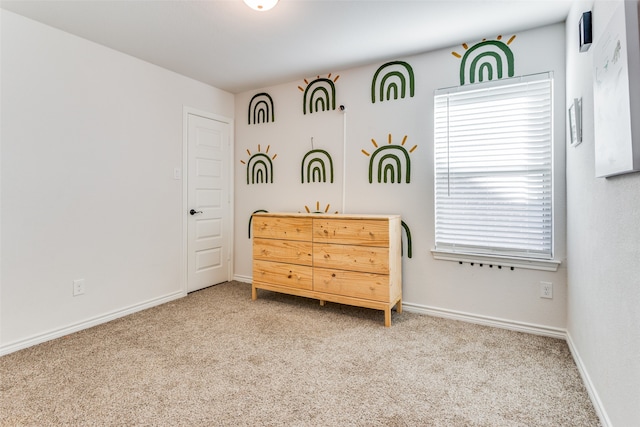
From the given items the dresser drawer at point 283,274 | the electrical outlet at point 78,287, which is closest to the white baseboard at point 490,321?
the dresser drawer at point 283,274

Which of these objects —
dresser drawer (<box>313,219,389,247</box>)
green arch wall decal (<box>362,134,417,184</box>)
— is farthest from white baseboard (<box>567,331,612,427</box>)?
green arch wall decal (<box>362,134,417,184</box>)

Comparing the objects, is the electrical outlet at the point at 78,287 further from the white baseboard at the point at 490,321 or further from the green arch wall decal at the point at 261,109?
the white baseboard at the point at 490,321

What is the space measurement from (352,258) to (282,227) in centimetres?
78

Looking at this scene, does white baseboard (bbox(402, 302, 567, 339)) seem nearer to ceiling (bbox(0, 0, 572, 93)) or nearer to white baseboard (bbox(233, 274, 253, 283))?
white baseboard (bbox(233, 274, 253, 283))

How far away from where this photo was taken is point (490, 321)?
2693 mm

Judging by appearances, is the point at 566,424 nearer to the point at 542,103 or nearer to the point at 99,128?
the point at 542,103

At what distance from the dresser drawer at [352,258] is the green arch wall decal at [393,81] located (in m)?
1.45

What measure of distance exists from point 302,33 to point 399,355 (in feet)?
8.12

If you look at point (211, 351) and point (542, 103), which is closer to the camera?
point (211, 351)

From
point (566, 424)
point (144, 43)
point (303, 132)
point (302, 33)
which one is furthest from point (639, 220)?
point (144, 43)

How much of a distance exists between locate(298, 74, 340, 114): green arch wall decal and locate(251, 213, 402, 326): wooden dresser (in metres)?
1.22

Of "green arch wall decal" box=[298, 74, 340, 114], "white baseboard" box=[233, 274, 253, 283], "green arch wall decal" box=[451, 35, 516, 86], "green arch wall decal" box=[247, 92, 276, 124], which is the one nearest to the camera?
"green arch wall decal" box=[451, 35, 516, 86]

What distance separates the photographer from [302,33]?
2590 mm

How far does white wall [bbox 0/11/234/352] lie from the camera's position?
229cm
